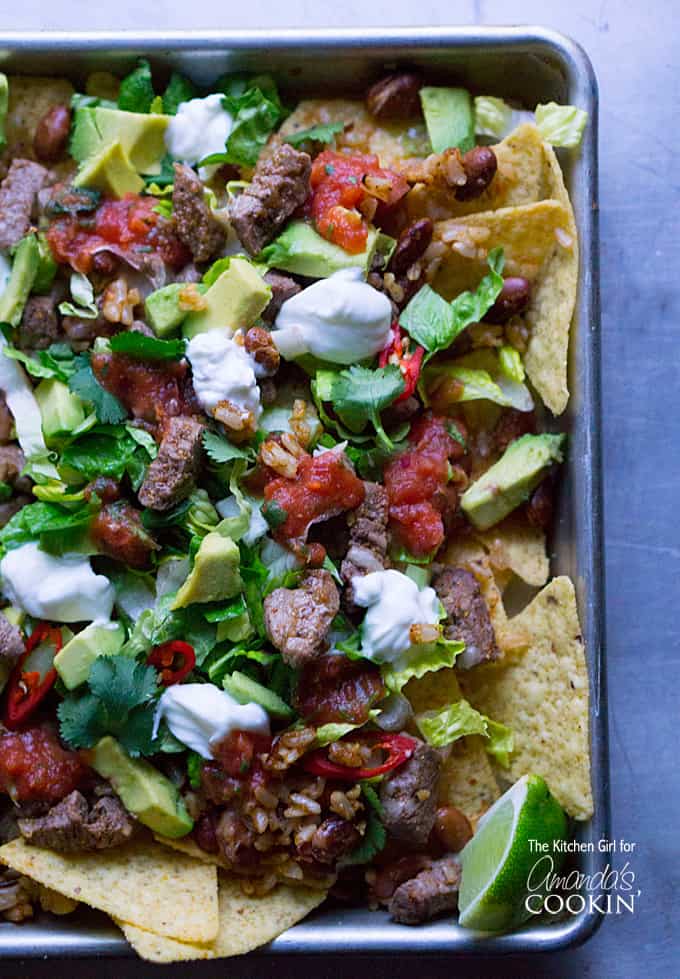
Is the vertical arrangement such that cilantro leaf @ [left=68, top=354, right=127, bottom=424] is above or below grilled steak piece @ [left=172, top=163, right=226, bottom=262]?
below

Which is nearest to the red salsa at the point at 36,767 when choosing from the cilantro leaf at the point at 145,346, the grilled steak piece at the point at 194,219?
the cilantro leaf at the point at 145,346

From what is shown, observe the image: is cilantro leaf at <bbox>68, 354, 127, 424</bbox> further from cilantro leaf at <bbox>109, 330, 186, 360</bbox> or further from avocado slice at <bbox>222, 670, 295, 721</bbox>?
avocado slice at <bbox>222, 670, 295, 721</bbox>

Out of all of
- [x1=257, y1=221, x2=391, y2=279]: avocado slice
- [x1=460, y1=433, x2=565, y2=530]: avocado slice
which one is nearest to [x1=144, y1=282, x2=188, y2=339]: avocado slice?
[x1=257, y1=221, x2=391, y2=279]: avocado slice

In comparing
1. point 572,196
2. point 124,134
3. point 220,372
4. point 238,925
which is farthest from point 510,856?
point 124,134

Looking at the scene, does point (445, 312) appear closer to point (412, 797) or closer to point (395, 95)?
point (395, 95)

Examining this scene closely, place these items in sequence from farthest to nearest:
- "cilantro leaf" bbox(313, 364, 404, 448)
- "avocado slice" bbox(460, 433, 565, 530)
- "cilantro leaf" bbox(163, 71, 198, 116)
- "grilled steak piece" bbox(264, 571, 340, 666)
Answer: "cilantro leaf" bbox(163, 71, 198, 116)
"avocado slice" bbox(460, 433, 565, 530)
"cilantro leaf" bbox(313, 364, 404, 448)
"grilled steak piece" bbox(264, 571, 340, 666)

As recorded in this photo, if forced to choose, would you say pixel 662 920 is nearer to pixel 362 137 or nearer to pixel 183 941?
pixel 183 941
